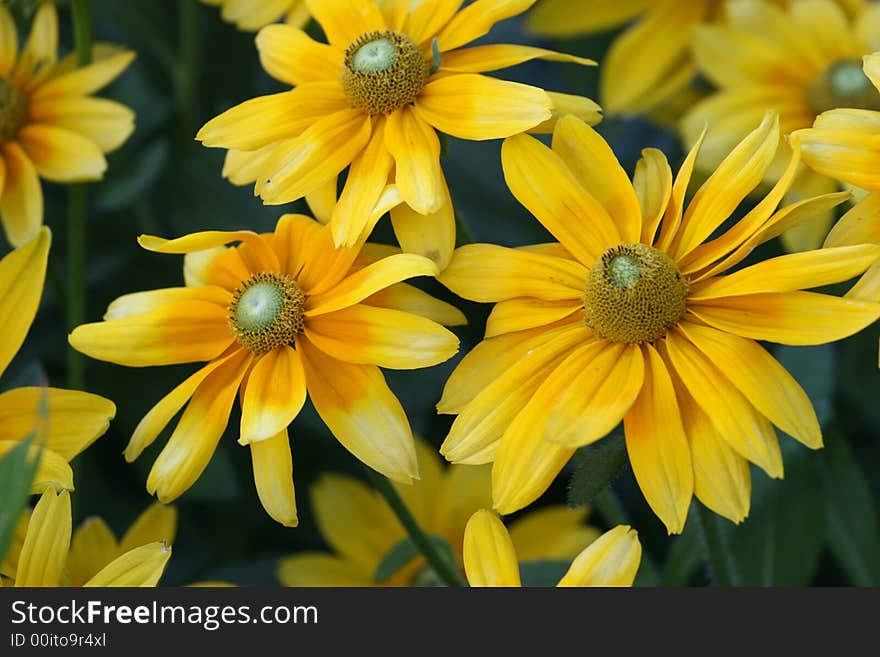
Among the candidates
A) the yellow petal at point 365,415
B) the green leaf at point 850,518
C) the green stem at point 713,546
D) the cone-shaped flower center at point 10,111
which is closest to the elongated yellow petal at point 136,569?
the yellow petal at point 365,415

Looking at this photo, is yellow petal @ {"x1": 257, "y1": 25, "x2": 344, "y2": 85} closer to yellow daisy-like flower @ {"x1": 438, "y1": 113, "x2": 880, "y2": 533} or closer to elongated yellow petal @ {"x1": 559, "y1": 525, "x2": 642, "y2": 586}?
yellow daisy-like flower @ {"x1": 438, "y1": 113, "x2": 880, "y2": 533}

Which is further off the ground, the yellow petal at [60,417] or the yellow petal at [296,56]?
the yellow petal at [296,56]

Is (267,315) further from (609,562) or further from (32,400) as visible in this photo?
(609,562)

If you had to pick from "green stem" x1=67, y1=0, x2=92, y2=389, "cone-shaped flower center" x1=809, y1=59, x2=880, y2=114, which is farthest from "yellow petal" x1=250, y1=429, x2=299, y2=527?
"cone-shaped flower center" x1=809, y1=59, x2=880, y2=114

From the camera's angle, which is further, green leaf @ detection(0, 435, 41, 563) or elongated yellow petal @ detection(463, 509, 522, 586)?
elongated yellow petal @ detection(463, 509, 522, 586)

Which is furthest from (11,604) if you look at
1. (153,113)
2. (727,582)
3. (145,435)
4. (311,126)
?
(153,113)

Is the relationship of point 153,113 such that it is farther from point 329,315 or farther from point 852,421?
point 852,421

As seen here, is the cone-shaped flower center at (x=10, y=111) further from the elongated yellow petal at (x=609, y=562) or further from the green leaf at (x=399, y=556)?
the elongated yellow petal at (x=609, y=562)

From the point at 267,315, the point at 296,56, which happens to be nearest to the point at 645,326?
the point at 267,315
